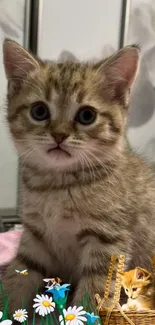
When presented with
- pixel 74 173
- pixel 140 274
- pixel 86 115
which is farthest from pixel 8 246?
pixel 140 274

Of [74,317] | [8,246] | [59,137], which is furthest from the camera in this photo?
[8,246]

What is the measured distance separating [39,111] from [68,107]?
0.09m

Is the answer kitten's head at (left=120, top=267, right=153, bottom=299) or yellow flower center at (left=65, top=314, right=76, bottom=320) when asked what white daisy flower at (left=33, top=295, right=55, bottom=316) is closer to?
yellow flower center at (left=65, top=314, right=76, bottom=320)

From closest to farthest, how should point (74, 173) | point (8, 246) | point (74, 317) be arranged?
1. point (74, 317)
2. point (74, 173)
3. point (8, 246)

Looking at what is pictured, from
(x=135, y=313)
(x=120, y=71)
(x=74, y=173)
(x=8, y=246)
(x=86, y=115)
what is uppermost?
(x=120, y=71)

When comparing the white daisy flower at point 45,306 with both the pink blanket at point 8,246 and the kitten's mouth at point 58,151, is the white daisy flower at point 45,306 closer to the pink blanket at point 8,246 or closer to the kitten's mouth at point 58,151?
the kitten's mouth at point 58,151

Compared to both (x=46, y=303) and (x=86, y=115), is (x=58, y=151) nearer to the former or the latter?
(x=86, y=115)

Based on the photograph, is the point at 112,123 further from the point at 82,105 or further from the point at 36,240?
the point at 36,240

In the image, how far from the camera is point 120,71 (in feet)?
3.72

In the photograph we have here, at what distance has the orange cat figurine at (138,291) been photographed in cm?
72

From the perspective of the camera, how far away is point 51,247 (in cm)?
114

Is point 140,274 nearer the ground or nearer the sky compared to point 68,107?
nearer the ground

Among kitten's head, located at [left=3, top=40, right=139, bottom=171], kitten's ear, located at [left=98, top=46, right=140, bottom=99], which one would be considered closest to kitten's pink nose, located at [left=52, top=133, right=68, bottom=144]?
kitten's head, located at [left=3, top=40, right=139, bottom=171]

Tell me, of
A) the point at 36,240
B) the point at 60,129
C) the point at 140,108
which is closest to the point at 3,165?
the point at 140,108
